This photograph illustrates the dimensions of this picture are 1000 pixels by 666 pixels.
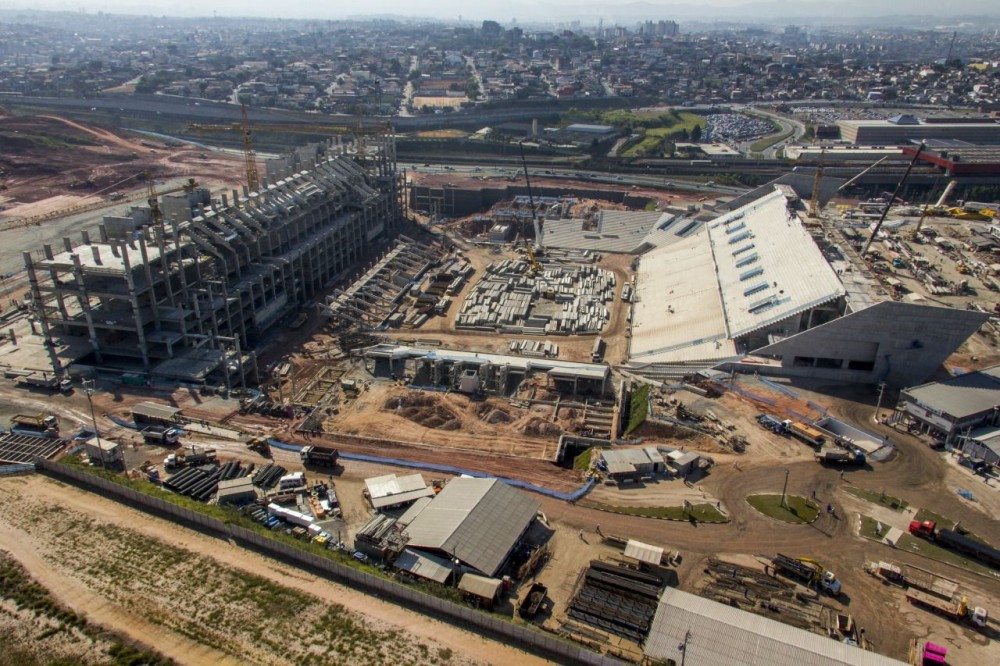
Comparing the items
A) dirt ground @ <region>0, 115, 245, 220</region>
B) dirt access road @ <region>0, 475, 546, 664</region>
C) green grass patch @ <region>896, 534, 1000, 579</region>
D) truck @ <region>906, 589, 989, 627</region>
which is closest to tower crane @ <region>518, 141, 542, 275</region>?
green grass patch @ <region>896, 534, 1000, 579</region>

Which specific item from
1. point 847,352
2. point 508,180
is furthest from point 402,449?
point 508,180

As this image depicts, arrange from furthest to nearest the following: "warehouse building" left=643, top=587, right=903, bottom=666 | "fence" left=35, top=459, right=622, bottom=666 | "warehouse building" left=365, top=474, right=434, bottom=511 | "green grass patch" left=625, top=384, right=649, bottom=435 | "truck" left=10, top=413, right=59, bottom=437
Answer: "green grass patch" left=625, top=384, right=649, bottom=435 → "truck" left=10, top=413, right=59, bottom=437 → "warehouse building" left=365, top=474, right=434, bottom=511 → "fence" left=35, top=459, right=622, bottom=666 → "warehouse building" left=643, top=587, right=903, bottom=666

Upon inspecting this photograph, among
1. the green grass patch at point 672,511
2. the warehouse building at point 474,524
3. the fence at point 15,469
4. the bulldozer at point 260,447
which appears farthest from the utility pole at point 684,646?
the fence at point 15,469

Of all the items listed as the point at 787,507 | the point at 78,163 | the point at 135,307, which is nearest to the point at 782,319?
the point at 787,507

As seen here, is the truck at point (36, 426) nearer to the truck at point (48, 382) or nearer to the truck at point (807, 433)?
the truck at point (48, 382)

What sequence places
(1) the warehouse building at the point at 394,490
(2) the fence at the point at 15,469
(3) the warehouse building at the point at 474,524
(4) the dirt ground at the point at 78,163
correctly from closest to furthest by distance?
(3) the warehouse building at the point at 474,524 < (1) the warehouse building at the point at 394,490 < (2) the fence at the point at 15,469 < (4) the dirt ground at the point at 78,163

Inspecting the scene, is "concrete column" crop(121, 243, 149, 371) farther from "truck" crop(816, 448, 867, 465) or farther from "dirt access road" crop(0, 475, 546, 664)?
"truck" crop(816, 448, 867, 465)

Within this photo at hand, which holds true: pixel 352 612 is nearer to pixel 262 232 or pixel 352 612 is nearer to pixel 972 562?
pixel 972 562
